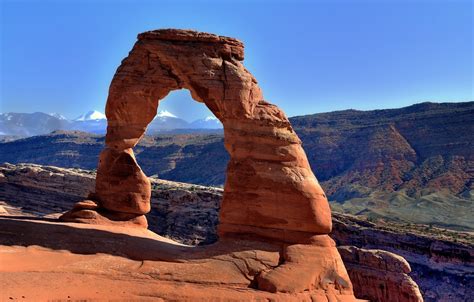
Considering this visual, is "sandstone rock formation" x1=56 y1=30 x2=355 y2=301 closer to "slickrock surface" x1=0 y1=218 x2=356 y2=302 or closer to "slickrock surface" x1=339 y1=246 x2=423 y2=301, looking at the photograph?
"slickrock surface" x1=0 y1=218 x2=356 y2=302

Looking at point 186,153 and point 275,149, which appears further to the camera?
point 186,153

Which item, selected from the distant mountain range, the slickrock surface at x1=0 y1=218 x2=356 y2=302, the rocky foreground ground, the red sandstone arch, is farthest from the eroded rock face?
the distant mountain range

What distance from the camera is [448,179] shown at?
7975 cm

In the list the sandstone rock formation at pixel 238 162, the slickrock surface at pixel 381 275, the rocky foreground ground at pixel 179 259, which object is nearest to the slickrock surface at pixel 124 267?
the rocky foreground ground at pixel 179 259

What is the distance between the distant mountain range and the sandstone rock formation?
157ft

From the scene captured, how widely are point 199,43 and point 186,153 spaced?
9508 cm

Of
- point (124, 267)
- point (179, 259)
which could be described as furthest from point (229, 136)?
point (124, 267)

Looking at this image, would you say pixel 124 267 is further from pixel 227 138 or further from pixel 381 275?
pixel 381 275

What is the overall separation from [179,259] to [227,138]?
14.8ft

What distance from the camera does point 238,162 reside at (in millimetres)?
17469

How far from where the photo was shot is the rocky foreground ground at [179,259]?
13.6 m

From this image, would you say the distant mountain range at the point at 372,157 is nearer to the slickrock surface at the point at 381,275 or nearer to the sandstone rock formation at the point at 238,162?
the slickrock surface at the point at 381,275

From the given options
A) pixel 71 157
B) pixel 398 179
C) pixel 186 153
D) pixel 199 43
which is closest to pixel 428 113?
pixel 398 179

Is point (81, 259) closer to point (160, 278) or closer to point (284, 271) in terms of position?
point (160, 278)
